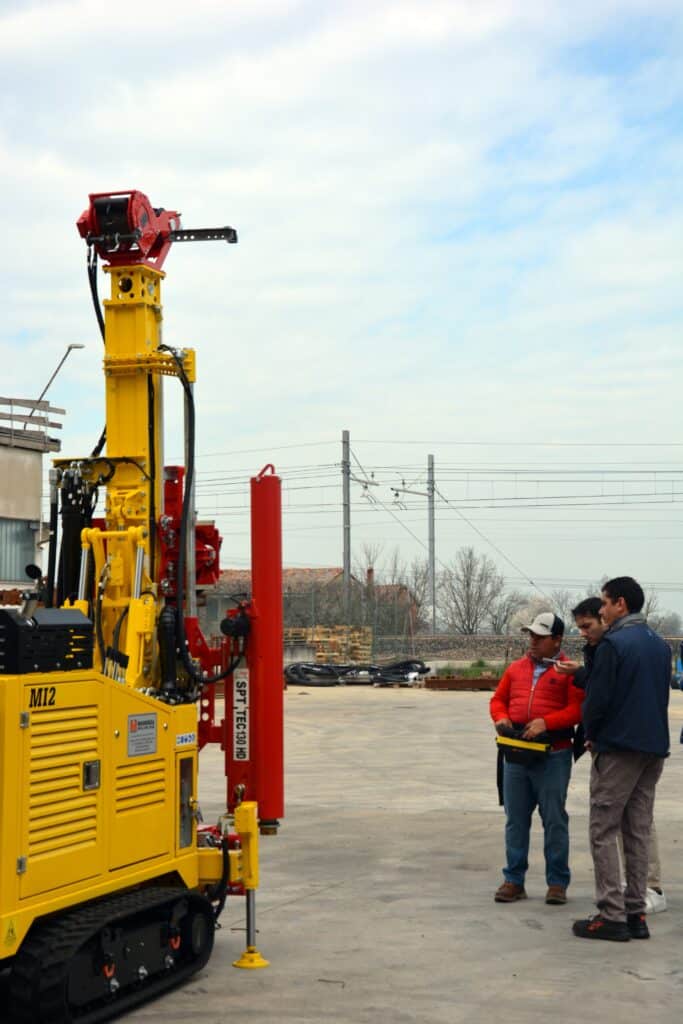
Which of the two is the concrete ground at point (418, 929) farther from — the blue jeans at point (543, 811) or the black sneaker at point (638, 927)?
the blue jeans at point (543, 811)

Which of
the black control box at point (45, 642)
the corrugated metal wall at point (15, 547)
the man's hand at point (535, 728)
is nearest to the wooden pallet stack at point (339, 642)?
the corrugated metal wall at point (15, 547)

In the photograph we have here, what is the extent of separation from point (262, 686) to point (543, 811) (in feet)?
7.82

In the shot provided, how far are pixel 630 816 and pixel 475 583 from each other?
65.7 metres

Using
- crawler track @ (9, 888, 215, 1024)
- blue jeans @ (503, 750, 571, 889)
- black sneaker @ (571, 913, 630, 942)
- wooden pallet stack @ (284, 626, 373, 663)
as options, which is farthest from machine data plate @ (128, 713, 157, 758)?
wooden pallet stack @ (284, 626, 373, 663)

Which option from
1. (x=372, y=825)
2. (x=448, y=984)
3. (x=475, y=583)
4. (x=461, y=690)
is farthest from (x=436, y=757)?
(x=475, y=583)

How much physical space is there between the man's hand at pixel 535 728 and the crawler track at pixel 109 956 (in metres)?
2.60

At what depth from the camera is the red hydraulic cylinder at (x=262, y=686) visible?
25.2 ft

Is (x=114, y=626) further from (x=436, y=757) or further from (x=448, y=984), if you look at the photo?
(x=436, y=757)

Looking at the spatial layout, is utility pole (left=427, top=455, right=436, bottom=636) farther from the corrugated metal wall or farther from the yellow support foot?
the yellow support foot

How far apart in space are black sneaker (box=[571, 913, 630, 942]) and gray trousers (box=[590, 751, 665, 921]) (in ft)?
0.11

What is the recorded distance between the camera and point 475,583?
73375mm

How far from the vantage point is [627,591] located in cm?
812

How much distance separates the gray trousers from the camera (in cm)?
782

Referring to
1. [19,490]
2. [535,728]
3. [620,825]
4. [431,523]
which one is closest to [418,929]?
[620,825]
